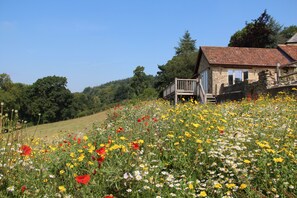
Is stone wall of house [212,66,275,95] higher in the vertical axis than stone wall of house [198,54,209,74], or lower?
lower

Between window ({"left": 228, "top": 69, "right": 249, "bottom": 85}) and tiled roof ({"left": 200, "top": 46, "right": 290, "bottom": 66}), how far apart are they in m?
0.69

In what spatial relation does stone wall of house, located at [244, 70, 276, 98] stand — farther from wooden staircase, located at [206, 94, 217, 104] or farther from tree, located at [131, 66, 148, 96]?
tree, located at [131, 66, 148, 96]

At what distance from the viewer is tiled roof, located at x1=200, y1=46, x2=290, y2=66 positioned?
24.7 meters

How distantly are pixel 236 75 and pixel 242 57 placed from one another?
185 cm

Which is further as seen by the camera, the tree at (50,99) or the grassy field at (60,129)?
the tree at (50,99)

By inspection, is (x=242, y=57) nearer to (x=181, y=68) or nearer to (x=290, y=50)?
(x=290, y=50)

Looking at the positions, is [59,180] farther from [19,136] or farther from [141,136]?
[141,136]

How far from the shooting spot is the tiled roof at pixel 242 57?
24703mm

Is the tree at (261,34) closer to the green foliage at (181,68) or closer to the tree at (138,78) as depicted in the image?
the green foliage at (181,68)

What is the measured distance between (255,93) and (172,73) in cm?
2832

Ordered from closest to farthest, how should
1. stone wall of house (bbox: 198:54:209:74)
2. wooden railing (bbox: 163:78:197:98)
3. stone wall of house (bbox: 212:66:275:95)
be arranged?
wooden railing (bbox: 163:78:197:98) < stone wall of house (bbox: 212:66:275:95) < stone wall of house (bbox: 198:54:209:74)

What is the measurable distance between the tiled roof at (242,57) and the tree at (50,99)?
40.4m

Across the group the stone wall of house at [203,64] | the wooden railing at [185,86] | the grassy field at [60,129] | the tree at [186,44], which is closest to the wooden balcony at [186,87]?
the wooden railing at [185,86]

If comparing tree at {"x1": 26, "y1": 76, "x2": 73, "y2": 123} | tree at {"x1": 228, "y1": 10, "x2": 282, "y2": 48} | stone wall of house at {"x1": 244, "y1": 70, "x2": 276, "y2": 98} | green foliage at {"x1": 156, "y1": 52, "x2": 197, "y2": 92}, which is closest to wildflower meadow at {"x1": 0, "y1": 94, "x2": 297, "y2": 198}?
stone wall of house at {"x1": 244, "y1": 70, "x2": 276, "y2": 98}
